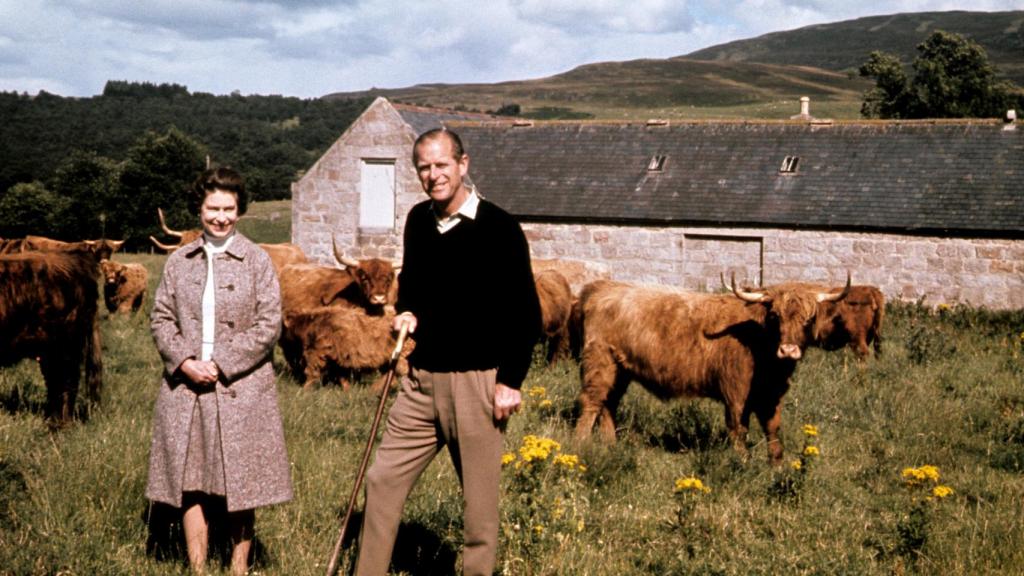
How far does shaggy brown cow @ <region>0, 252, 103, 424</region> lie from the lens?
7083mm

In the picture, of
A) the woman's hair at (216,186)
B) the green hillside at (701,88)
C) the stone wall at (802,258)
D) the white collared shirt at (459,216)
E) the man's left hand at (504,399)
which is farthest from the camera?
the green hillside at (701,88)

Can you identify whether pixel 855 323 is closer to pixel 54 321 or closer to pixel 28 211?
pixel 54 321

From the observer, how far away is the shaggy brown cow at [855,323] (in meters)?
12.7

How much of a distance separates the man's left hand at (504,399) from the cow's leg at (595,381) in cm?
444

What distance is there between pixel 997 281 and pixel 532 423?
47.2 feet

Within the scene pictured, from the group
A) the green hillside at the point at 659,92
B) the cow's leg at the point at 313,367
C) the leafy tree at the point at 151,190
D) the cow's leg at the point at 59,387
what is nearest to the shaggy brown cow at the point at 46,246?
the cow's leg at the point at 313,367

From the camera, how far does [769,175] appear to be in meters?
21.3

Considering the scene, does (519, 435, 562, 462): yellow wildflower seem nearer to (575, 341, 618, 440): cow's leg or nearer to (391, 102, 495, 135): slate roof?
(575, 341, 618, 440): cow's leg

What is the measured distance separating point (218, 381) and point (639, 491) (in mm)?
3401

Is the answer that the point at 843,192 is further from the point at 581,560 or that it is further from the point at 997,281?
the point at 581,560

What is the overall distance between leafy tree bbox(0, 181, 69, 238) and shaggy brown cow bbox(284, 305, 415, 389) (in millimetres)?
52882

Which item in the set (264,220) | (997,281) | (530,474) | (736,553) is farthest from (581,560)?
(264,220)

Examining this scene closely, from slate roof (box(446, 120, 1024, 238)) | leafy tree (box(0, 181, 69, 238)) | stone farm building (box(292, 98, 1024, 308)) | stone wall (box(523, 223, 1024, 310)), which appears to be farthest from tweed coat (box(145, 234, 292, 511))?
leafy tree (box(0, 181, 69, 238))

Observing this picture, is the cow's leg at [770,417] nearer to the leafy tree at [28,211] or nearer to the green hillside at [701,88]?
the leafy tree at [28,211]
